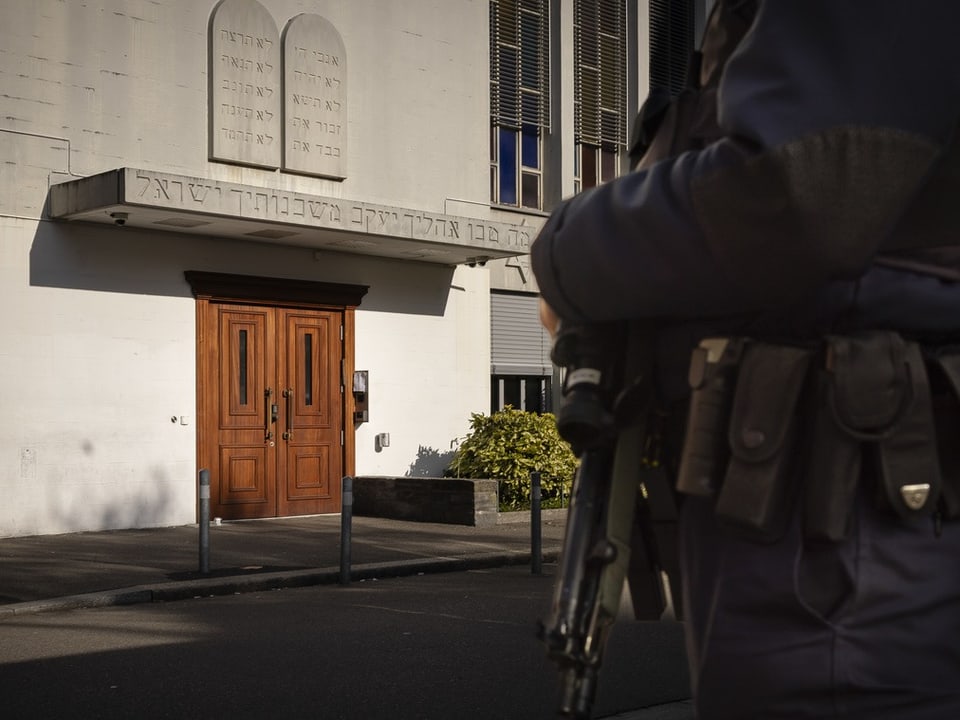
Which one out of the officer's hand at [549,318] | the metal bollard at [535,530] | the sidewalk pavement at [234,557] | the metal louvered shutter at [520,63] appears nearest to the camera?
the officer's hand at [549,318]

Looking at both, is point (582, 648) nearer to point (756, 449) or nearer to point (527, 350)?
point (756, 449)

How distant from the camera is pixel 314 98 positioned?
16938 mm

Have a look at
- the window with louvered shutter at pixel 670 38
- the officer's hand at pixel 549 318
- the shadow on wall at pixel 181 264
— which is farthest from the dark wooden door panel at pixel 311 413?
the officer's hand at pixel 549 318

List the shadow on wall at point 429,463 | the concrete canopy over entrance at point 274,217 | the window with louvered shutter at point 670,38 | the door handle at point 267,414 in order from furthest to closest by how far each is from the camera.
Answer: the window with louvered shutter at point 670,38
the shadow on wall at point 429,463
the door handle at point 267,414
the concrete canopy over entrance at point 274,217

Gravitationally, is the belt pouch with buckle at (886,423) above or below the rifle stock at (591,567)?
above

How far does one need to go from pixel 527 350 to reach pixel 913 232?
1914cm

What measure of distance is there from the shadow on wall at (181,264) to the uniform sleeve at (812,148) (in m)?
13.9

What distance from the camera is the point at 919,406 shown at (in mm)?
1658

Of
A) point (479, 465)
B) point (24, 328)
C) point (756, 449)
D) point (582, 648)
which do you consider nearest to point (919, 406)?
point (756, 449)

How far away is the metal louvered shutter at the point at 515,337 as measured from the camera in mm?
20312

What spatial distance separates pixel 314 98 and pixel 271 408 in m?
3.93

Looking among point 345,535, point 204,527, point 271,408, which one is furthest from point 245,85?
point 345,535

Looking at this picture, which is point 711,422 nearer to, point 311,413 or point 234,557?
point 234,557

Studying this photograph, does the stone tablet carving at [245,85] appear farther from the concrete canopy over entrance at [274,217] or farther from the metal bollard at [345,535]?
the metal bollard at [345,535]
